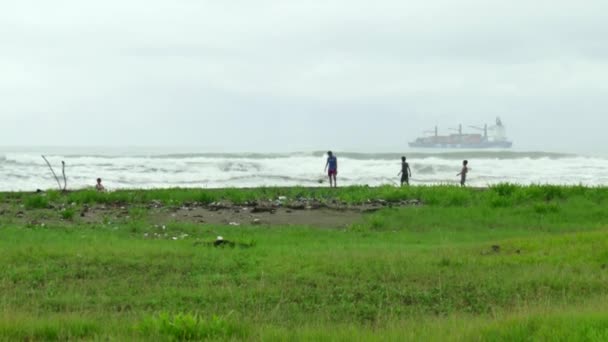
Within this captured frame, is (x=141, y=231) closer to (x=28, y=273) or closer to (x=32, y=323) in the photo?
(x=28, y=273)

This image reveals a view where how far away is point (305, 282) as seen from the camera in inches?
369

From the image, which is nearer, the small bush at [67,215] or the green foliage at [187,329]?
the green foliage at [187,329]

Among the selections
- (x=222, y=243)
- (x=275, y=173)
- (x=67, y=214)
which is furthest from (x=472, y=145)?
(x=222, y=243)

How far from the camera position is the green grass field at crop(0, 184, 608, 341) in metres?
5.90

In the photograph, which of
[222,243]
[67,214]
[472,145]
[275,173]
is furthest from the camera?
[472,145]

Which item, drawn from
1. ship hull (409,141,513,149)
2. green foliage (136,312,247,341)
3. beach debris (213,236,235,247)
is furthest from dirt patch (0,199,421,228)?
ship hull (409,141,513,149)

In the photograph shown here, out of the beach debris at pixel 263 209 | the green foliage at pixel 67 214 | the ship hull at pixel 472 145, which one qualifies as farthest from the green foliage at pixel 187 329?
the ship hull at pixel 472 145

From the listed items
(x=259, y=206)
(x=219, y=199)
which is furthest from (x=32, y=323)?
(x=219, y=199)

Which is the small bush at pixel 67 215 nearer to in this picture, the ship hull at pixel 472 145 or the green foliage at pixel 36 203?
the green foliage at pixel 36 203

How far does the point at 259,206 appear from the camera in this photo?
2128 centimetres

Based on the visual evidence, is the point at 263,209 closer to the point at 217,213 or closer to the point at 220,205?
the point at 217,213

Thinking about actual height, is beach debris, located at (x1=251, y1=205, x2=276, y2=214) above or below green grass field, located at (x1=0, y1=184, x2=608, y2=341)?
above

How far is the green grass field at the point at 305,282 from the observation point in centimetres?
590

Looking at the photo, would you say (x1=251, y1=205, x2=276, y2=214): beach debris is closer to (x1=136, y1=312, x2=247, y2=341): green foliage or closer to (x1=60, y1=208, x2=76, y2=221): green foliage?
(x1=60, y1=208, x2=76, y2=221): green foliage
